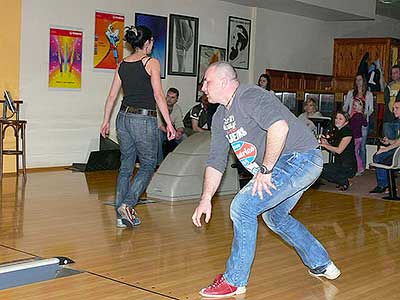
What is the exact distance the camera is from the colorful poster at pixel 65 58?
9.75m

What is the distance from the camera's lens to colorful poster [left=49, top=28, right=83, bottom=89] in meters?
9.75

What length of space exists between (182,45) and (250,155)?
26.7 ft

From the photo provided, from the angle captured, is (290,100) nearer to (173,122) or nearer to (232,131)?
(173,122)

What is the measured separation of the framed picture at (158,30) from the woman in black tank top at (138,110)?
5.48 meters

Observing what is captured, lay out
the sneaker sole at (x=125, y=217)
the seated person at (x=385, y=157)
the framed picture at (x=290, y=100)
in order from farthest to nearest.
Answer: the framed picture at (x=290, y=100) < the seated person at (x=385, y=157) < the sneaker sole at (x=125, y=217)

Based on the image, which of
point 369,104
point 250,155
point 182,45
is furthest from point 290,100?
point 250,155

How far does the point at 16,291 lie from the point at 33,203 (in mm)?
3012

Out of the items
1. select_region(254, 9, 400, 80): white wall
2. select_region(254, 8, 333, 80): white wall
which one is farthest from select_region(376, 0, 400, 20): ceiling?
select_region(254, 8, 333, 80): white wall

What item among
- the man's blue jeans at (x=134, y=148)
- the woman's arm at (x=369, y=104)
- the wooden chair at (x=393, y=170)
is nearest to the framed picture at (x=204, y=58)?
the woman's arm at (x=369, y=104)

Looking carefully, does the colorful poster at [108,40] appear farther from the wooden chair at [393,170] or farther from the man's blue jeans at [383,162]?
the wooden chair at [393,170]

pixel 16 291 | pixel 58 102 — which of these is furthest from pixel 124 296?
pixel 58 102

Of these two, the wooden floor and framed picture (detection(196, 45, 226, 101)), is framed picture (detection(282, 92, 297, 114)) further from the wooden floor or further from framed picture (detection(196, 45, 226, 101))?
the wooden floor

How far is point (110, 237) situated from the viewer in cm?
528

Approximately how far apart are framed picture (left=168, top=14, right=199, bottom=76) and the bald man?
7800 millimetres
